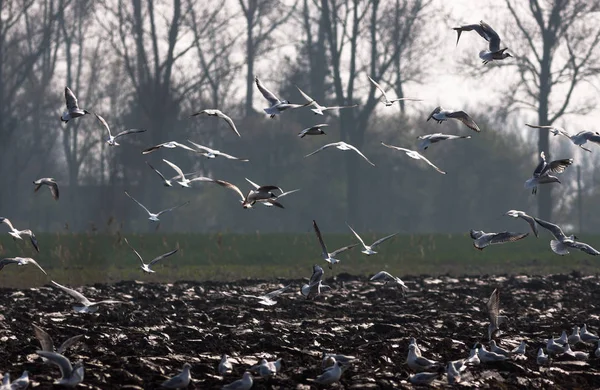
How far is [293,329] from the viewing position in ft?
47.0

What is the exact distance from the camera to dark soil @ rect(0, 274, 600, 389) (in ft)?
34.9

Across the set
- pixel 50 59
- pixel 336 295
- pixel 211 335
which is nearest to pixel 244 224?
pixel 50 59

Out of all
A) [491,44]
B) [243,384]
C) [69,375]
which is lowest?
[243,384]

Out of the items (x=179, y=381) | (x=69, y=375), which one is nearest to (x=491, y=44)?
(x=179, y=381)

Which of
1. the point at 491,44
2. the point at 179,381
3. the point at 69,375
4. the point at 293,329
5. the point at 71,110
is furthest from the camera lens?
the point at 293,329

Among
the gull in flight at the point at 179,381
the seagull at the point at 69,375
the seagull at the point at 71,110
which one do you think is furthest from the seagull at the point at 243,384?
the seagull at the point at 71,110

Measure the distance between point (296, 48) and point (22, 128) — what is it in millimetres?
23077

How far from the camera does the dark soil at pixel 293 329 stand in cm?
1065

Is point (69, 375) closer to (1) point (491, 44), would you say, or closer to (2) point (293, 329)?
(2) point (293, 329)

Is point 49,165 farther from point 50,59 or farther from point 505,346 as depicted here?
point 505,346

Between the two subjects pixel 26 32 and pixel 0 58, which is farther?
pixel 26 32

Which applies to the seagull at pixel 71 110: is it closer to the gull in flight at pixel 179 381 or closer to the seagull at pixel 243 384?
the gull in flight at pixel 179 381

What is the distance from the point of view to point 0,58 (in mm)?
52281

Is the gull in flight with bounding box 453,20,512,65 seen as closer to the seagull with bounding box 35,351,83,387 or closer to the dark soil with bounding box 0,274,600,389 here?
the dark soil with bounding box 0,274,600,389
